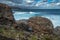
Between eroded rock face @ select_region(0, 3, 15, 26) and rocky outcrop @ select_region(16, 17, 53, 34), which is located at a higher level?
eroded rock face @ select_region(0, 3, 15, 26)

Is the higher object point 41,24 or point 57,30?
point 41,24

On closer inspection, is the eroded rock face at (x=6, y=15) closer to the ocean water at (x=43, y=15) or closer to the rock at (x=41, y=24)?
the ocean water at (x=43, y=15)

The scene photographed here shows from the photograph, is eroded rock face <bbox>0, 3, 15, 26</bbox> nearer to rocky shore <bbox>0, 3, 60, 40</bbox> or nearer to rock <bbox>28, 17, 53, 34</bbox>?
rocky shore <bbox>0, 3, 60, 40</bbox>

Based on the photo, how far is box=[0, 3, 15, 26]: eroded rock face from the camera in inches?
124

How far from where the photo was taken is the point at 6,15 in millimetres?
3244

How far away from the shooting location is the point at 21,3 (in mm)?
3688

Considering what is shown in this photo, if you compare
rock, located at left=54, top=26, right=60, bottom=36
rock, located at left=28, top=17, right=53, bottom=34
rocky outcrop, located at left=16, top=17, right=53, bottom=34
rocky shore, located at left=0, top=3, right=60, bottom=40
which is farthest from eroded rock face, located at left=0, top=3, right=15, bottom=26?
rock, located at left=54, top=26, right=60, bottom=36

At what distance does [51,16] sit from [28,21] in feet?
1.56

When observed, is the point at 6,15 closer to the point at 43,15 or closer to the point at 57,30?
the point at 43,15

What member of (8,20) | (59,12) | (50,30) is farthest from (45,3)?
(8,20)

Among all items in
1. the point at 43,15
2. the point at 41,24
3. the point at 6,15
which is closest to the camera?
the point at 6,15

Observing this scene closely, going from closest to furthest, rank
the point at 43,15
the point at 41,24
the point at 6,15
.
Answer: the point at 6,15
the point at 41,24
the point at 43,15

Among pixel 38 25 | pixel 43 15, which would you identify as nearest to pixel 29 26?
pixel 38 25

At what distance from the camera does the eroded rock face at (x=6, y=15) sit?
10.3 ft
